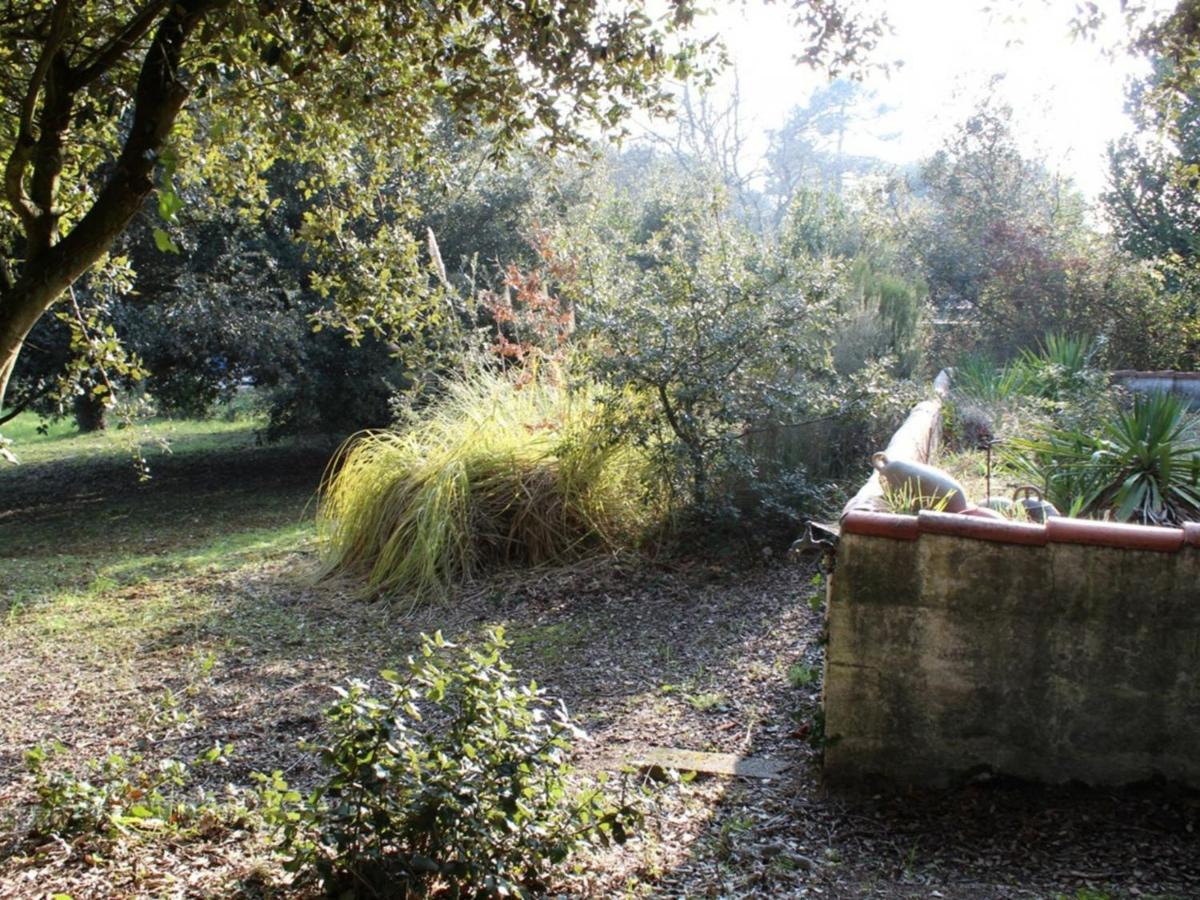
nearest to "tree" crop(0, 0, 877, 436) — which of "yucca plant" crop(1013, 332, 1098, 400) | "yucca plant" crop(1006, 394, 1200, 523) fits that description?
"yucca plant" crop(1006, 394, 1200, 523)

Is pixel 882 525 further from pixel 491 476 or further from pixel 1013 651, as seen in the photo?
pixel 491 476

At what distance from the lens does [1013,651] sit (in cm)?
341

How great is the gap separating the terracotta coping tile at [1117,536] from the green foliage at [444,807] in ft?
5.41

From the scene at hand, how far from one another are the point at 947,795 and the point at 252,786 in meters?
2.58

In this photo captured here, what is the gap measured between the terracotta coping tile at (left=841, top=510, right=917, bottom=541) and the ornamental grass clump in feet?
11.4

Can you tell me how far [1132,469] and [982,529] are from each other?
301 centimetres

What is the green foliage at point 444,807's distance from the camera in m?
2.58

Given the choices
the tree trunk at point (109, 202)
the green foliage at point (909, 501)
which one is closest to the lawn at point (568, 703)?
the green foliage at point (909, 501)

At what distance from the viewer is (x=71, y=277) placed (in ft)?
9.65

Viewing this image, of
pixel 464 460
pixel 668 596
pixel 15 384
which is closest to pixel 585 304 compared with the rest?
pixel 464 460

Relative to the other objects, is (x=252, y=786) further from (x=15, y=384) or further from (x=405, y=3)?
(x=15, y=384)

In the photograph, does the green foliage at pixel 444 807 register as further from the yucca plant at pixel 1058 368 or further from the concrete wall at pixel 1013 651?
the yucca plant at pixel 1058 368

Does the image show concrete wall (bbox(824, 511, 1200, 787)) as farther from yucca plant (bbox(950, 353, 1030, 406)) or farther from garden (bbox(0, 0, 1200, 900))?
yucca plant (bbox(950, 353, 1030, 406))

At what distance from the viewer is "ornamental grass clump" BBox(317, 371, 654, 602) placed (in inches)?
271
